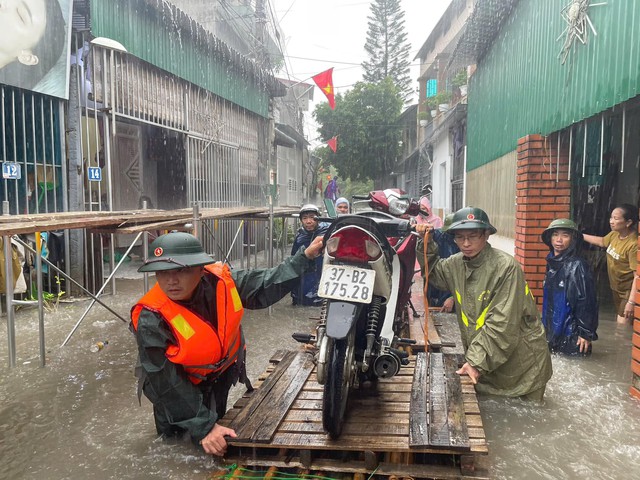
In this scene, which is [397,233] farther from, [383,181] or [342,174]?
[383,181]

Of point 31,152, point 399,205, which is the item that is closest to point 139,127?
point 31,152

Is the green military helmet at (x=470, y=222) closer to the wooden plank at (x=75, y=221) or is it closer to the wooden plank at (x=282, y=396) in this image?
the wooden plank at (x=282, y=396)

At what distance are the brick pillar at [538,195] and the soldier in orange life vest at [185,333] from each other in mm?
4477

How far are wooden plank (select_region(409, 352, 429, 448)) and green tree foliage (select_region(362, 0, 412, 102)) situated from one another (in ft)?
126

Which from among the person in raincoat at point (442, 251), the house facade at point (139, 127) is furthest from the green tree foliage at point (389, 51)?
the person in raincoat at point (442, 251)

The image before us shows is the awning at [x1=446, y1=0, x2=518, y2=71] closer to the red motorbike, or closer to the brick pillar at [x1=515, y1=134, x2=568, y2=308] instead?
the brick pillar at [x1=515, y1=134, x2=568, y2=308]

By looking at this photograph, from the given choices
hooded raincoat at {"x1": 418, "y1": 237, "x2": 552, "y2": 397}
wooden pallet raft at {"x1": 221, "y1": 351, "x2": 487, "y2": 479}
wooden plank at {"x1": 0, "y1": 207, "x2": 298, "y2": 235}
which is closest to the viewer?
wooden pallet raft at {"x1": 221, "y1": 351, "x2": 487, "y2": 479}

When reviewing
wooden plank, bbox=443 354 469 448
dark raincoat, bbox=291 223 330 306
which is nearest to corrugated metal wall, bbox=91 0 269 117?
dark raincoat, bbox=291 223 330 306

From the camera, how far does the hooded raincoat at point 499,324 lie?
11.5 feet

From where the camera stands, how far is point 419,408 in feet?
10.3

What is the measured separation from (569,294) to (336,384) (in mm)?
3047

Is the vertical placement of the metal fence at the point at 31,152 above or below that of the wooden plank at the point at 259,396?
above

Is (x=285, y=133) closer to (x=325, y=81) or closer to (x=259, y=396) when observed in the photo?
(x=325, y=81)

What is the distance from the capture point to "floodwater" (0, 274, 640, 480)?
9.97ft
